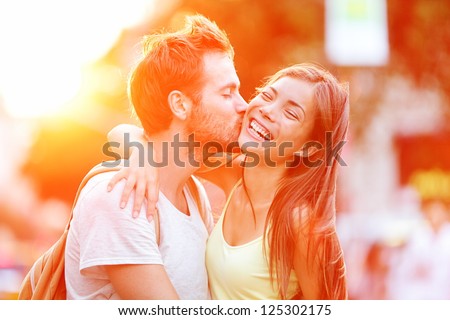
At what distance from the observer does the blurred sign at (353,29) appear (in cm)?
421

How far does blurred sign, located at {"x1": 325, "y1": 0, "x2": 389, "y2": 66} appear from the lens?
4.21m

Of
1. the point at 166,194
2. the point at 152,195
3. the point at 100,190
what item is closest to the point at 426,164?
the point at 166,194

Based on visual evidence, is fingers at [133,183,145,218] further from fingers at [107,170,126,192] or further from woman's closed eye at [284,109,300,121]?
woman's closed eye at [284,109,300,121]

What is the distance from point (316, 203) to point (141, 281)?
591 mm

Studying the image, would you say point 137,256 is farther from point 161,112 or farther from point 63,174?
point 63,174

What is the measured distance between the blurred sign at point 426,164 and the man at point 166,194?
2.40m

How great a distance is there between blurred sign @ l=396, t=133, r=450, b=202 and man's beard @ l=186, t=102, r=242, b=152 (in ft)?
7.68

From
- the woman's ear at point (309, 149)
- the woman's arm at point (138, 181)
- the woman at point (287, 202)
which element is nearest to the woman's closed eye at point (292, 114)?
the woman at point (287, 202)

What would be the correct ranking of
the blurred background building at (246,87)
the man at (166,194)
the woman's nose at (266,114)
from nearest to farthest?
the man at (166,194), the woman's nose at (266,114), the blurred background building at (246,87)

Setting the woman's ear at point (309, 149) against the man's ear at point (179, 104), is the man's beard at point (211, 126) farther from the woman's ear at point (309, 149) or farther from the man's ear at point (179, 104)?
the woman's ear at point (309, 149)

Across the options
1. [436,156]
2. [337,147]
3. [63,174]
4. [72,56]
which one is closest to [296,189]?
[337,147]

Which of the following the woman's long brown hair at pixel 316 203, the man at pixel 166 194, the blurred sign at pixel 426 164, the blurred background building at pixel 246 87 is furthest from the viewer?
the blurred sign at pixel 426 164

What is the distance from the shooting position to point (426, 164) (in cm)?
568

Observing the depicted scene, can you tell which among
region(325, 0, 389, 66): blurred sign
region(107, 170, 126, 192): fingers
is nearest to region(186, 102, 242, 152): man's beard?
region(107, 170, 126, 192): fingers
